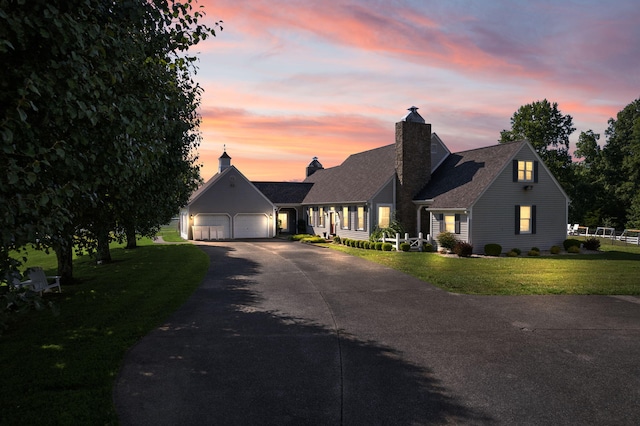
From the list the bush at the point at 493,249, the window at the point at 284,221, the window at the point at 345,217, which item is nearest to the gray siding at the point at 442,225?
the bush at the point at 493,249

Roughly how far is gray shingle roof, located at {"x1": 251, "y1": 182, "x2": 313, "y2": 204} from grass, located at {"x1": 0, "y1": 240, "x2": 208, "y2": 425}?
26665 mm

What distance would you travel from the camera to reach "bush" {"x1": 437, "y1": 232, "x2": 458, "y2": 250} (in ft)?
82.7

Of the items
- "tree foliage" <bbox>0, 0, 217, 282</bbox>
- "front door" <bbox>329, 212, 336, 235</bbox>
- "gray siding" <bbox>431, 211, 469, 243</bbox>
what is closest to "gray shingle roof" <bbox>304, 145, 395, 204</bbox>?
"front door" <bbox>329, 212, 336, 235</bbox>

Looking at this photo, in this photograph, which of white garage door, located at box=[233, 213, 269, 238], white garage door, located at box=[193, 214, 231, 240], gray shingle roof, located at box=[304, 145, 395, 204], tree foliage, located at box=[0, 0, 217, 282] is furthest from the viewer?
white garage door, located at box=[233, 213, 269, 238]

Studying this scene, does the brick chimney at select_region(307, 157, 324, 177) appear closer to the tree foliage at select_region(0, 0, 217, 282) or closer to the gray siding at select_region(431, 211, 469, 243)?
the gray siding at select_region(431, 211, 469, 243)

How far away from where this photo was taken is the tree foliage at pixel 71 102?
4.64 m

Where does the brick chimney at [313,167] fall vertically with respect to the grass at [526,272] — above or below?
above

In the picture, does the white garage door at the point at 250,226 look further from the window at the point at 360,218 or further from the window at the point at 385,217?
the window at the point at 385,217

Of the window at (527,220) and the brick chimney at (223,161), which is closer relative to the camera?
the window at (527,220)

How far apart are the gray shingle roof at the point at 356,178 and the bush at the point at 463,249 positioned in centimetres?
773

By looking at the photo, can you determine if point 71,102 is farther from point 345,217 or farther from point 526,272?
point 345,217

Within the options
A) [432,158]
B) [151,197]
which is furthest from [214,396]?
[432,158]

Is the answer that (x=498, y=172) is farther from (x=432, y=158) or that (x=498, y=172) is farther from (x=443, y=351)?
(x=443, y=351)

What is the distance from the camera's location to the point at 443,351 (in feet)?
26.7
